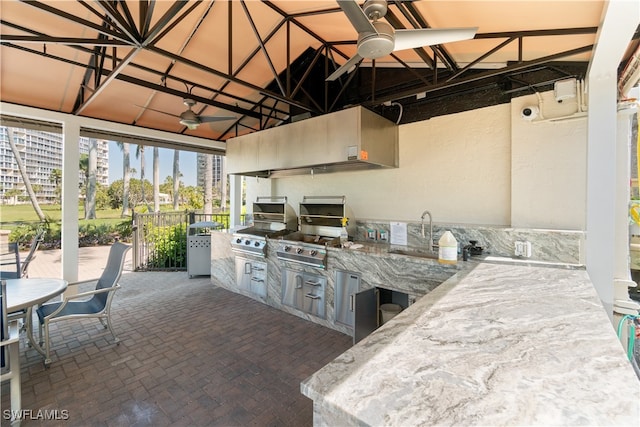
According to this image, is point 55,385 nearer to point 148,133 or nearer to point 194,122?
point 194,122

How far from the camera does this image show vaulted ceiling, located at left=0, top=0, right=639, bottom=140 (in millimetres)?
2479

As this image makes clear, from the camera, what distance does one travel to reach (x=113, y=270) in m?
3.11

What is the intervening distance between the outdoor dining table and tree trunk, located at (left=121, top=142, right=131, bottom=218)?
11.9 meters

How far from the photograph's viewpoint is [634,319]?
91.2 inches

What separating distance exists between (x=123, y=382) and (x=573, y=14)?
4.98 m

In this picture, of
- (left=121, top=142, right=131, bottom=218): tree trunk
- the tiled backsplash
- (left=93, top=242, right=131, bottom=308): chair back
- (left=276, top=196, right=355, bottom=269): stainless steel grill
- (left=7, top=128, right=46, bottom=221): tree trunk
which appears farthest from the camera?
(left=121, top=142, right=131, bottom=218): tree trunk

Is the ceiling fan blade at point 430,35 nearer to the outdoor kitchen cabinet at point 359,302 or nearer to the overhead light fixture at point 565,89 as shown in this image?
the overhead light fixture at point 565,89

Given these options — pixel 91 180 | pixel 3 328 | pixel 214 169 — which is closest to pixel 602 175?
pixel 3 328

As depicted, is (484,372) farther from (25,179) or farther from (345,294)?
(25,179)

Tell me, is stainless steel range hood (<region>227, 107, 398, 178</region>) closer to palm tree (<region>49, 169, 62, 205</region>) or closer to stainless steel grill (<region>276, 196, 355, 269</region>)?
stainless steel grill (<region>276, 196, 355, 269</region>)

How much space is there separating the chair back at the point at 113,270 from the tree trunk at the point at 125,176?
1173 cm

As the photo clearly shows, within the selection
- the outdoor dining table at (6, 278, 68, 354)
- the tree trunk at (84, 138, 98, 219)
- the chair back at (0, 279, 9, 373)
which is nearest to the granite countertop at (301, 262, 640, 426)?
the chair back at (0, 279, 9, 373)

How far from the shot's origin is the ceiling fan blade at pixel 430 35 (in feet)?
6.55

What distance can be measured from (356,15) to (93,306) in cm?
387
